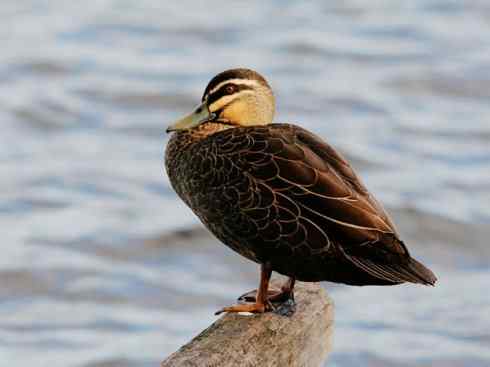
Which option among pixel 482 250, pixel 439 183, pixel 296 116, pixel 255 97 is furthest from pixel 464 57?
pixel 255 97

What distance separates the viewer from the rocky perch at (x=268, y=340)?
389 cm

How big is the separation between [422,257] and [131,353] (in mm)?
2598

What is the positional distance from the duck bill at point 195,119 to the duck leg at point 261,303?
63 cm

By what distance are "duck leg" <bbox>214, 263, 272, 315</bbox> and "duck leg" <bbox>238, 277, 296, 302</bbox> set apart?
0.08 feet

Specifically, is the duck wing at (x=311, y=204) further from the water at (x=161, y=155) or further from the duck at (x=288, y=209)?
the water at (x=161, y=155)

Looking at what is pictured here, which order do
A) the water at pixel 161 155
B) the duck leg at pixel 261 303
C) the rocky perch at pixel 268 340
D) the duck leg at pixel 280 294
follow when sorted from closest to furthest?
1. the rocky perch at pixel 268 340
2. the duck leg at pixel 261 303
3. the duck leg at pixel 280 294
4. the water at pixel 161 155

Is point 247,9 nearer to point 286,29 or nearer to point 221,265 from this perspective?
point 286,29

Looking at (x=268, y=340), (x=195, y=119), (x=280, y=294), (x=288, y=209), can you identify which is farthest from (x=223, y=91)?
(x=268, y=340)

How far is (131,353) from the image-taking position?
8.30 meters

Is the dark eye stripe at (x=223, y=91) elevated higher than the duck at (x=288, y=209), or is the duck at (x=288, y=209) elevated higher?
the dark eye stripe at (x=223, y=91)

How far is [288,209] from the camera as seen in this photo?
4.51 m

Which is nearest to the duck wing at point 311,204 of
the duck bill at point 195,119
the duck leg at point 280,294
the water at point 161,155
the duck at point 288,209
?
the duck at point 288,209

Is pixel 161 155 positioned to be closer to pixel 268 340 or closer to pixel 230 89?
pixel 230 89

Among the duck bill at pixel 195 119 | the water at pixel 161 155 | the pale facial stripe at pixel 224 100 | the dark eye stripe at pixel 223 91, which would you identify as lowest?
the duck bill at pixel 195 119
